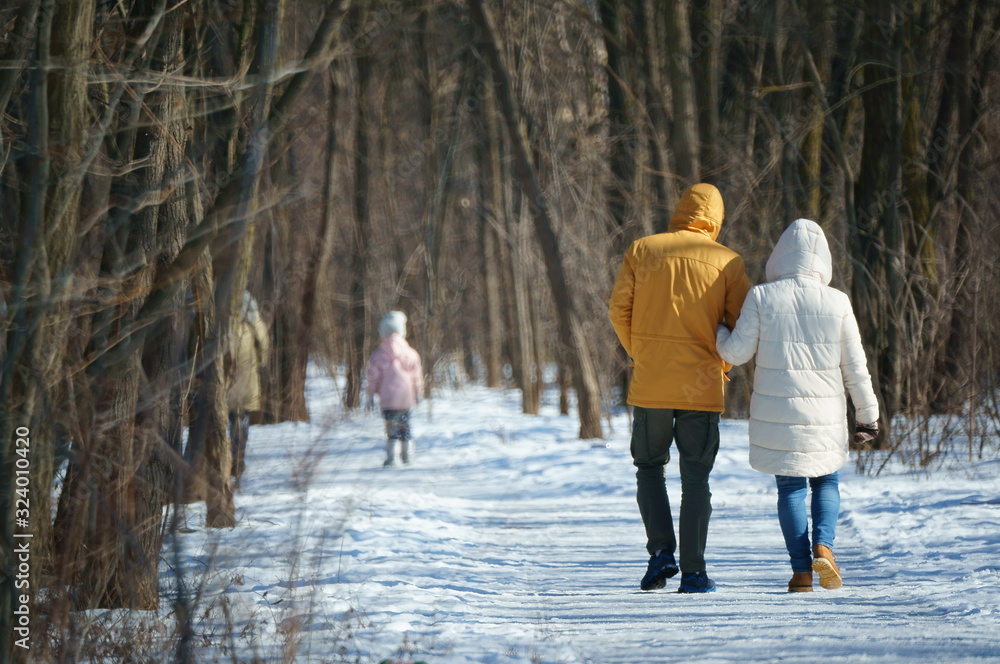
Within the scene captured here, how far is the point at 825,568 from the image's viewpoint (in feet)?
16.4

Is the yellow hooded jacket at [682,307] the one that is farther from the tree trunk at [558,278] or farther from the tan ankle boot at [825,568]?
the tree trunk at [558,278]

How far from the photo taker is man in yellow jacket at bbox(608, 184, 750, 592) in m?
5.13

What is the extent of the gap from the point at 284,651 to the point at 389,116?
1938cm

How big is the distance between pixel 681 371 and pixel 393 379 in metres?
6.97

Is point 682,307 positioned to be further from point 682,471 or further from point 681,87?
point 681,87

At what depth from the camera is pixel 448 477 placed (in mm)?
10508

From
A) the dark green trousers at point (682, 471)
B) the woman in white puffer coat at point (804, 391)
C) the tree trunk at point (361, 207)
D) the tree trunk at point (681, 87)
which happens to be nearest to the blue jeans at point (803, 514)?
the woman in white puffer coat at point (804, 391)

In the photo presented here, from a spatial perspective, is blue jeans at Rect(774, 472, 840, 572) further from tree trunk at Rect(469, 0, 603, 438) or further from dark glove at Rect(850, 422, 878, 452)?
tree trunk at Rect(469, 0, 603, 438)

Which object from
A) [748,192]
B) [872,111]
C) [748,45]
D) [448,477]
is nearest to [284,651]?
[448,477]

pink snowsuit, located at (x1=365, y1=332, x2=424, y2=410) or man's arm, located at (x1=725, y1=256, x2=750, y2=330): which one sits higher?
man's arm, located at (x1=725, y1=256, x2=750, y2=330)

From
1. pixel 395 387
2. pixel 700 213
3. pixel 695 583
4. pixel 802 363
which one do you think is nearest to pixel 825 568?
pixel 695 583

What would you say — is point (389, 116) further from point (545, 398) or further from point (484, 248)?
point (545, 398)

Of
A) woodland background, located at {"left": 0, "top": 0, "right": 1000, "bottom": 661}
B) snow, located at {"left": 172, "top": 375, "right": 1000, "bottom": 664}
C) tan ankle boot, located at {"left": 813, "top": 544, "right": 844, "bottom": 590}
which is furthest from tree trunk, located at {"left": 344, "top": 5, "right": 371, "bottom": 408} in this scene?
tan ankle boot, located at {"left": 813, "top": 544, "right": 844, "bottom": 590}

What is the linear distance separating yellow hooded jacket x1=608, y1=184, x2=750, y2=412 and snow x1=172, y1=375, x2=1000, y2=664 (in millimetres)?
1046
